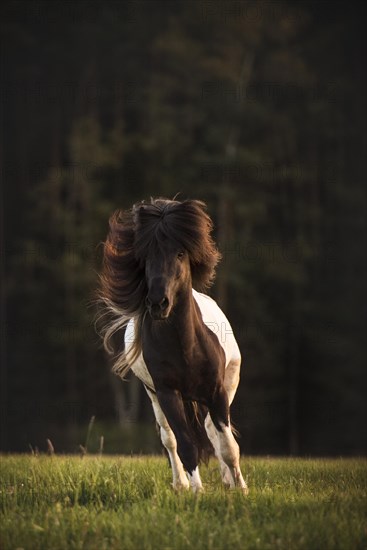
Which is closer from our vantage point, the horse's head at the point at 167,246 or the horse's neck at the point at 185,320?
the horse's head at the point at 167,246

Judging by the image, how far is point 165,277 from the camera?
22.7ft

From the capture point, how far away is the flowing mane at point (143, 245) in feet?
23.8

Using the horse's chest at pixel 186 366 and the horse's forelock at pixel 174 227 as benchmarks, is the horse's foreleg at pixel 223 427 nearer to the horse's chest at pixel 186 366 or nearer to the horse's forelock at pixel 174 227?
the horse's chest at pixel 186 366

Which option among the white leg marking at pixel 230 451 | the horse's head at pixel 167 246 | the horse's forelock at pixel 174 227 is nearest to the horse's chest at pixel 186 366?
the white leg marking at pixel 230 451

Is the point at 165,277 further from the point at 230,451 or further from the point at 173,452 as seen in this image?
the point at 173,452

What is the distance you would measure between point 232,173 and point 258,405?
7.08m

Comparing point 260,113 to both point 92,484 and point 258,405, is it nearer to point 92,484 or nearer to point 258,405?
point 258,405

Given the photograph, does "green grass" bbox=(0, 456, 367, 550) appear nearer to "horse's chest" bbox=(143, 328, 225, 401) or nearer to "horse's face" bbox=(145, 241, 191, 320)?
"horse's chest" bbox=(143, 328, 225, 401)

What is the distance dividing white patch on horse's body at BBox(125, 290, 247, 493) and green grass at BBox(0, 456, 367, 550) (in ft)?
0.81

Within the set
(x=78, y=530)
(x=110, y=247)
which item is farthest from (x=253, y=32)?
(x=78, y=530)

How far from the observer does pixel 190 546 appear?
5512mm

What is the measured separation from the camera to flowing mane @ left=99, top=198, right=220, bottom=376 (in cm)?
725

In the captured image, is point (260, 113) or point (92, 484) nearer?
point (92, 484)

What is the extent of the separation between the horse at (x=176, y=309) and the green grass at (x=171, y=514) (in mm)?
426
